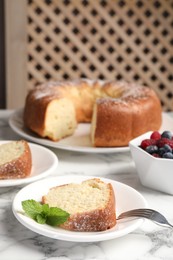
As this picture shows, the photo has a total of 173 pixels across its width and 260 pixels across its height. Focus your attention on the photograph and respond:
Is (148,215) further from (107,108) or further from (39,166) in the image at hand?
(107,108)

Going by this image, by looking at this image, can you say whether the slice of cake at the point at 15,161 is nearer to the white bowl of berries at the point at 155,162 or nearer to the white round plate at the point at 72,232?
the white round plate at the point at 72,232

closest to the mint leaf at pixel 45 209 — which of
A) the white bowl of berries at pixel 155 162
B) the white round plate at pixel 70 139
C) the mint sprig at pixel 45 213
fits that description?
the mint sprig at pixel 45 213

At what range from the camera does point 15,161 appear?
50.4 inches

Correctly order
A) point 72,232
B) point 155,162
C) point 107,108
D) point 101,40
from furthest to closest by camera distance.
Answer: point 101,40
point 107,108
point 155,162
point 72,232

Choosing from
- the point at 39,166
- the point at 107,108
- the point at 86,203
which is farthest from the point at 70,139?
the point at 86,203

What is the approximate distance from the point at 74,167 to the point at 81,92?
0.49 metres

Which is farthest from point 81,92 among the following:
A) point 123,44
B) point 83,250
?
point 123,44

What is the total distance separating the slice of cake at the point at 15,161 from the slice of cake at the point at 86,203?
0.46 feet

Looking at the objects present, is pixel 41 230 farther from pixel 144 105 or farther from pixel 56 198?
pixel 144 105

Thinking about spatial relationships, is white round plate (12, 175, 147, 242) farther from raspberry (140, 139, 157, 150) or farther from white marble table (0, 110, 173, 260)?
raspberry (140, 139, 157, 150)

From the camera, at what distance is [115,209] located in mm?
1128

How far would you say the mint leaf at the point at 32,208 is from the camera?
1.05 metres

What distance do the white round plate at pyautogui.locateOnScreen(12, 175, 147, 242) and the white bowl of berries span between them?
10cm

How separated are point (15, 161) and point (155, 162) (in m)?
0.30
